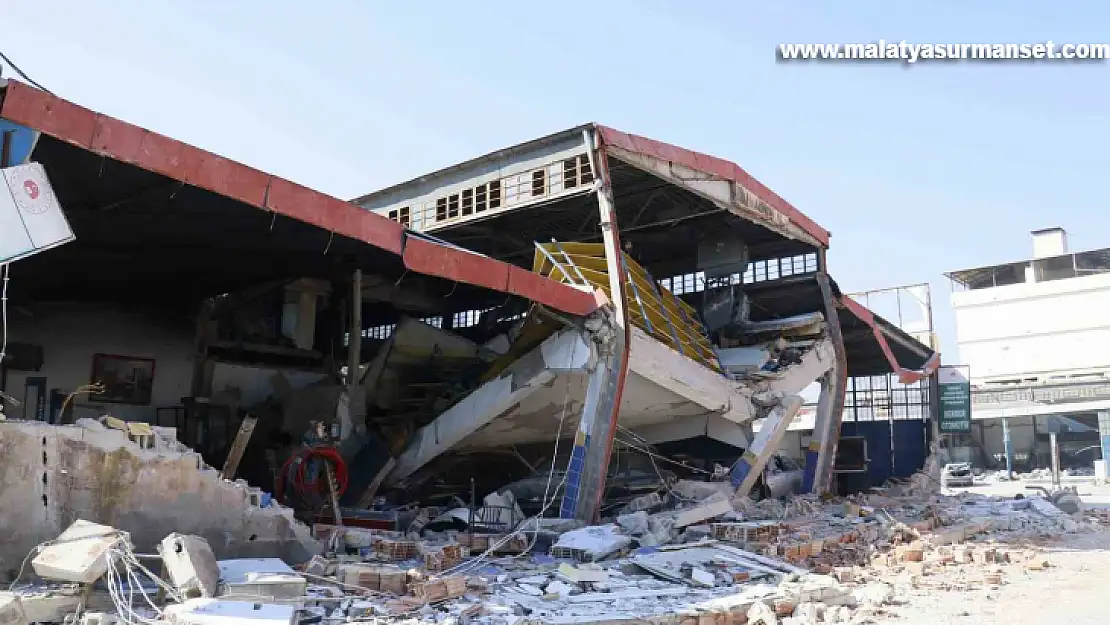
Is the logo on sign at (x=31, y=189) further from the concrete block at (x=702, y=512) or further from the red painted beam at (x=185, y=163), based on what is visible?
the concrete block at (x=702, y=512)

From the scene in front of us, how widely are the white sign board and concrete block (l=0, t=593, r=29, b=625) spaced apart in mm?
3528

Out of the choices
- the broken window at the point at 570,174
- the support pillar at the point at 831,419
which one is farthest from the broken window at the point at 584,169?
the support pillar at the point at 831,419

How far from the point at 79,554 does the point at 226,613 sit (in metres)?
1.86

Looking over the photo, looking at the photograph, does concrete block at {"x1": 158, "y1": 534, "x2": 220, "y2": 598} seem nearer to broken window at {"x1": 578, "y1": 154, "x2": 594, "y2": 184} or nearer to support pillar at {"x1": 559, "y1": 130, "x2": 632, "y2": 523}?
support pillar at {"x1": 559, "y1": 130, "x2": 632, "y2": 523}

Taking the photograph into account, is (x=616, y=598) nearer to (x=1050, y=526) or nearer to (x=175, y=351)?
(x=175, y=351)

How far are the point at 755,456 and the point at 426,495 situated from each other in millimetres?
7214

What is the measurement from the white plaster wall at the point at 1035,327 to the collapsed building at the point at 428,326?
37804mm

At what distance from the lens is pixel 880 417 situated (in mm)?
33094

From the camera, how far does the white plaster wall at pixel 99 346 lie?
707 inches

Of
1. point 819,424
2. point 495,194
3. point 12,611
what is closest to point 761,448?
point 819,424

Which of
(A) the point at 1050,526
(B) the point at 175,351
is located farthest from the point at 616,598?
(A) the point at 1050,526

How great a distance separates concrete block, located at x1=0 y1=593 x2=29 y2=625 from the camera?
720cm

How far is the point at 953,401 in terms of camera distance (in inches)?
1307

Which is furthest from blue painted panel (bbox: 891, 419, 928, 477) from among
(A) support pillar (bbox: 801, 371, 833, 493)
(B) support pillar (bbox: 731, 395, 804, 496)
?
(B) support pillar (bbox: 731, 395, 804, 496)
